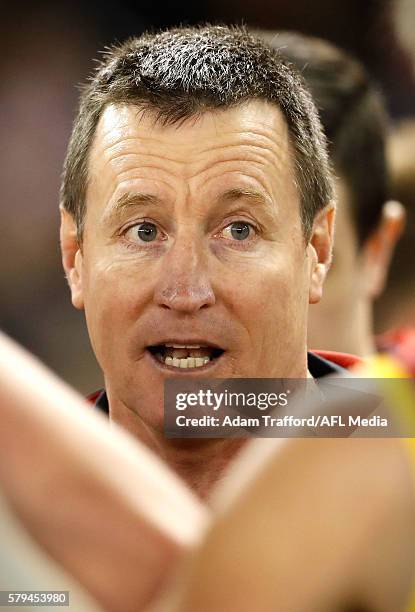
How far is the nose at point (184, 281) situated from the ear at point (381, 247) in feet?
1.19

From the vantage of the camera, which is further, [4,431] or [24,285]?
[24,285]

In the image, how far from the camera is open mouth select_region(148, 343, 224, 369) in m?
1.17

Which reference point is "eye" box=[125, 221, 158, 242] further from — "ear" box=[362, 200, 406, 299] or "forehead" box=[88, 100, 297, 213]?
"ear" box=[362, 200, 406, 299]

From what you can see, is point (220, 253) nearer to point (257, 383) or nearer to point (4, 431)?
point (257, 383)

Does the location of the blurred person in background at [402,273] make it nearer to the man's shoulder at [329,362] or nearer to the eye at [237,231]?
the man's shoulder at [329,362]

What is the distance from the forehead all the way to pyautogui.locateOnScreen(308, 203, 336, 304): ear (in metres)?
0.07

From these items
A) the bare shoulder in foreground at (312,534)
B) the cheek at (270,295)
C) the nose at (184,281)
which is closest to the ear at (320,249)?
the cheek at (270,295)

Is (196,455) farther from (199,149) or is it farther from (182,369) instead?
(199,149)

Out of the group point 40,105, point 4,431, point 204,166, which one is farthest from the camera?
point 40,105

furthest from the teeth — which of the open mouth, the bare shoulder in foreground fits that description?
the bare shoulder in foreground

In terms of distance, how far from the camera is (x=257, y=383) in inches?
46.5

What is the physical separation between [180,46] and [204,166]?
16 centimetres

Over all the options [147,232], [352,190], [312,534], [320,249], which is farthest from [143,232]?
[312,534]

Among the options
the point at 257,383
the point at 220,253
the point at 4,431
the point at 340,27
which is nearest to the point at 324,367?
the point at 257,383
